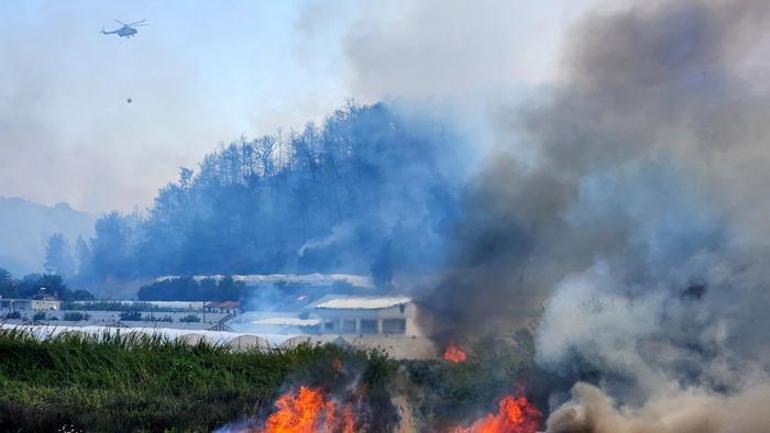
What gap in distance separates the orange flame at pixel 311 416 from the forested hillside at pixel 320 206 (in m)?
6.01

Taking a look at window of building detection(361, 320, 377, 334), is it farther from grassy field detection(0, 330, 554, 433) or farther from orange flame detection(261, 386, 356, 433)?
orange flame detection(261, 386, 356, 433)

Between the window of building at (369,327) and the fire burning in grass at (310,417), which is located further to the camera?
the window of building at (369,327)

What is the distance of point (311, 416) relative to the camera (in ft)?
37.0

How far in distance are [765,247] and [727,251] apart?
47cm

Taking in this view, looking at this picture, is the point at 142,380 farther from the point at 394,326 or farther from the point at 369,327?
the point at 394,326

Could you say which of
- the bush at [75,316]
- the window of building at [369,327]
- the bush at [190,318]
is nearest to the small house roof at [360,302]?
the window of building at [369,327]

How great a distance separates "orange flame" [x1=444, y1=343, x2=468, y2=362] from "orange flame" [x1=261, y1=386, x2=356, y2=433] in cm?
292

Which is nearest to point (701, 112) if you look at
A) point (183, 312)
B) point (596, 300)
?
point (596, 300)

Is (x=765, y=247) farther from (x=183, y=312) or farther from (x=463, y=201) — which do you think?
(x=183, y=312)

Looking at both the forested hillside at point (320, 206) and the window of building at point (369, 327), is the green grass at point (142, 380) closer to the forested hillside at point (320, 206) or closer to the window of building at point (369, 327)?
the window of building at point (369, 327)

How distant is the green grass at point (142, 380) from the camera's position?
12453mm

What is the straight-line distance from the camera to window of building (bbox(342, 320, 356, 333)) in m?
19.3

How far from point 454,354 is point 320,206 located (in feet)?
74.7

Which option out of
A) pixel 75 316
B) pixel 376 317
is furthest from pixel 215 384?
pixel 75 316
